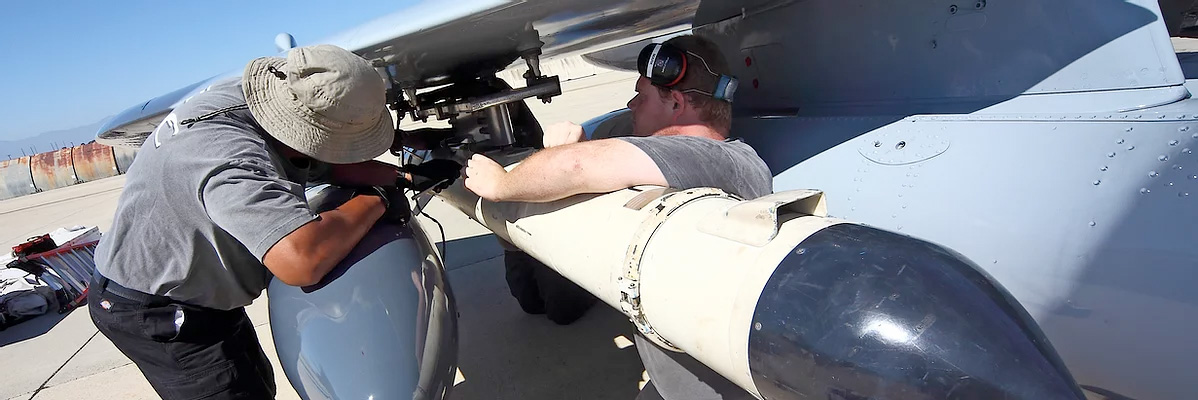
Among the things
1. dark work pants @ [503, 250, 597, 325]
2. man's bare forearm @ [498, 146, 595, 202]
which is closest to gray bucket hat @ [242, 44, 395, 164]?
man's bare forearm @ [498, 146, 595, 202]

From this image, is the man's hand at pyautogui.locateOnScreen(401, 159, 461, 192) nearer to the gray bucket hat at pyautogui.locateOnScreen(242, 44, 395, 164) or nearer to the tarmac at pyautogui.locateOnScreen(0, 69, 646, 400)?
the gray bucket hat at pyautogui.locateOnScreen(242, 44, 395, 164)

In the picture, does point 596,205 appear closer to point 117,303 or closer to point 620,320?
point 117,303

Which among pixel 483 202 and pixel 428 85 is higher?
pixel 428 85

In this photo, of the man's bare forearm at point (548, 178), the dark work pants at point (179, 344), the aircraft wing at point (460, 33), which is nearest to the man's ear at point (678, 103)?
the aircraft wing at point (460, 33)

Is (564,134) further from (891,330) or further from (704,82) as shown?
(891,330)

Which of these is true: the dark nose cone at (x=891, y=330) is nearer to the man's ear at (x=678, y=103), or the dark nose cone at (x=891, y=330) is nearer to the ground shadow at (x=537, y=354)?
the man's ear at (x=678, y=103)

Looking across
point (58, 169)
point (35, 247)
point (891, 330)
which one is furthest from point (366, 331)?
point (58, 169)

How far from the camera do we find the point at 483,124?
10.6 feet

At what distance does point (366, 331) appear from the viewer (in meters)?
1.79

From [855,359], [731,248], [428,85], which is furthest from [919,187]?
[428,85]

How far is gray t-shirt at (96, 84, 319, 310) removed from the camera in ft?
4.79

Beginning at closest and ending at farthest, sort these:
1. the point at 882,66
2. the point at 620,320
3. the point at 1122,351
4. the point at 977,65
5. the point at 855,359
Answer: the point at 855,359
the point at 1122,351
the point at 977,65
the point at 882,66
the point at 620,320

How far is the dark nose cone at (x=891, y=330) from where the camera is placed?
939mm

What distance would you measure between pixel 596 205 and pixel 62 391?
376cm
